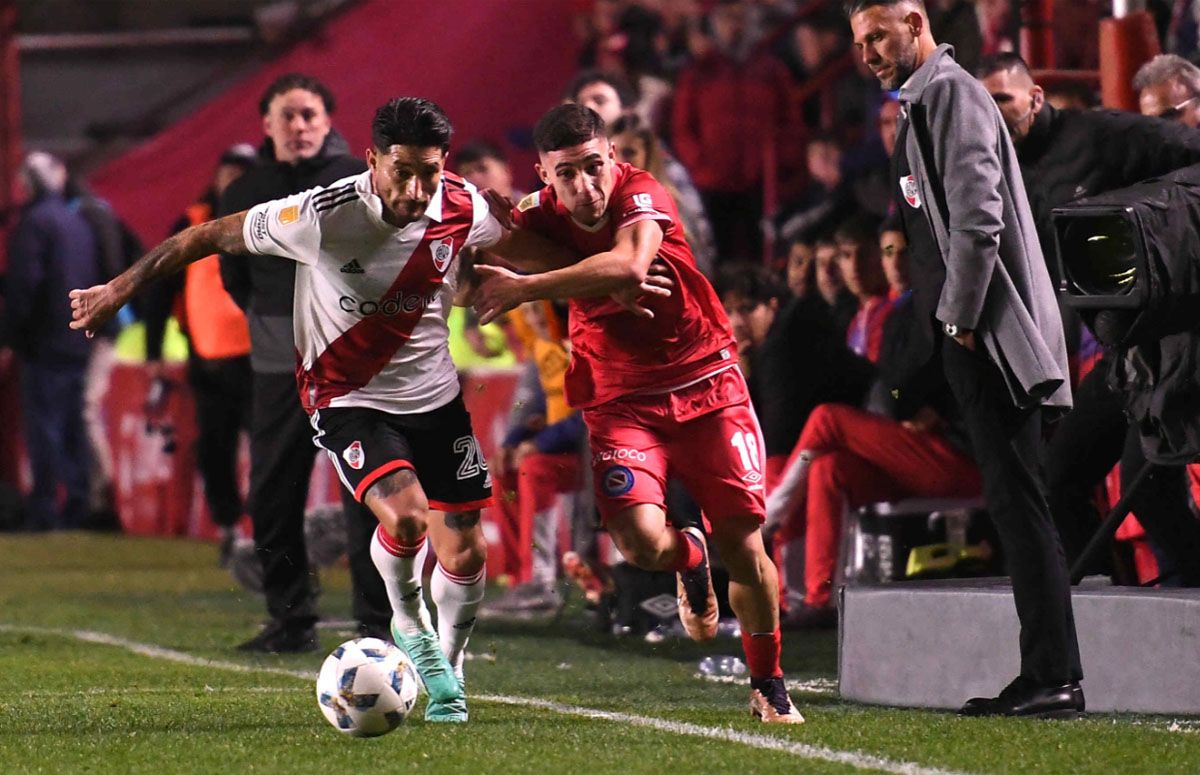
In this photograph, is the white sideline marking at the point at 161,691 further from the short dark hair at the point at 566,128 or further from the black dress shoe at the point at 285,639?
the short dark hair at the point at 566,128

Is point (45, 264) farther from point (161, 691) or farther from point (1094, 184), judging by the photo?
point (1094, 184)

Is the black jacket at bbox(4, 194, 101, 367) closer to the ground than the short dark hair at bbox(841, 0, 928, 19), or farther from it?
closer to the ground

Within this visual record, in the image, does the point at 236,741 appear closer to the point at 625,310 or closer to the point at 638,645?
the point at 625,310

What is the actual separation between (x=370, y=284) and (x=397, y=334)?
192 mm

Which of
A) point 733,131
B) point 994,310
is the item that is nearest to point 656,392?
point 994,310

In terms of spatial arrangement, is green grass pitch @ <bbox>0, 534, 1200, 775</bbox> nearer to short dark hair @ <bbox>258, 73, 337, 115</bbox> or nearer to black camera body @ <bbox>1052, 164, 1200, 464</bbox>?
black camera body @ <bbox>1052, 164, 1200, 464</bbox>

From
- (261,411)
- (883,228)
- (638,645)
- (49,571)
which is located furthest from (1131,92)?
(49,571)

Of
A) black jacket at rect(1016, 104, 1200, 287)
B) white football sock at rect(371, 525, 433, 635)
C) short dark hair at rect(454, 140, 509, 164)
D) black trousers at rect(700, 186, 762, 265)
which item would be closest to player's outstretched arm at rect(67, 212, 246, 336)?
white football sock at rect(371, 525, 433, 635)

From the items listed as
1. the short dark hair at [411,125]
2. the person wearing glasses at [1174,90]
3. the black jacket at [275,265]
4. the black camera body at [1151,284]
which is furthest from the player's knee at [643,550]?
the person wearing glasses at [1174,90]

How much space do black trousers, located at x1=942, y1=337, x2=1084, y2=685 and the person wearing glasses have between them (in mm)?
2326

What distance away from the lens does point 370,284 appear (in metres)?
6.80

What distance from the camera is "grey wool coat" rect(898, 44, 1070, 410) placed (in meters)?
6.38

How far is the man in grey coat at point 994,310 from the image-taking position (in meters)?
6.39

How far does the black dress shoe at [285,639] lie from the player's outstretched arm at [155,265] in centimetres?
258
